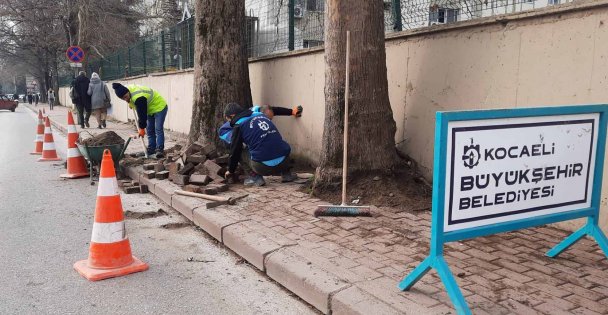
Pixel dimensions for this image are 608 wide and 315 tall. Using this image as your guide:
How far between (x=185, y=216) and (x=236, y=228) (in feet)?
4.32

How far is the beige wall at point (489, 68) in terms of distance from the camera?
4105 mm

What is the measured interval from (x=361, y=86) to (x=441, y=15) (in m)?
1.32

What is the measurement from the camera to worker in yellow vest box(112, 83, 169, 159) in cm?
898

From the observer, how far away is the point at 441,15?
569cm

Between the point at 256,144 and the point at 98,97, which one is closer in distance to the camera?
the point at 256,144

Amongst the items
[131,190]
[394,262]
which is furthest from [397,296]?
[131,190]

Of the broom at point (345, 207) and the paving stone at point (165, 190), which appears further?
the paving stone at point (165, 190)

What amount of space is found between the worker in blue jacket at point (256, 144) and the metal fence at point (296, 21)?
1.97 m

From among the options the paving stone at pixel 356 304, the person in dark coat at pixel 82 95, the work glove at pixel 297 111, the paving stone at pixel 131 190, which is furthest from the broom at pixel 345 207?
the person in dark coat at pixel 82 95

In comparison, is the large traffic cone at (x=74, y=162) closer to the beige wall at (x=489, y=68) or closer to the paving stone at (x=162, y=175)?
the paving stone at (x=162, y=175)

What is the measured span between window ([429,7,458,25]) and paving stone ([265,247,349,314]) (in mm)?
3318

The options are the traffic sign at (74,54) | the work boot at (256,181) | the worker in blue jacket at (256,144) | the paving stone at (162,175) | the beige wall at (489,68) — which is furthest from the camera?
the traffic sign at (74,54)

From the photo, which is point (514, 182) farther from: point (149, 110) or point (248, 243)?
point (149, 110)

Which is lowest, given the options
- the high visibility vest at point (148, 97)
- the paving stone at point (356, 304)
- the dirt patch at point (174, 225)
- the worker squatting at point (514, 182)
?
the dirt patch at point (174, 225)
